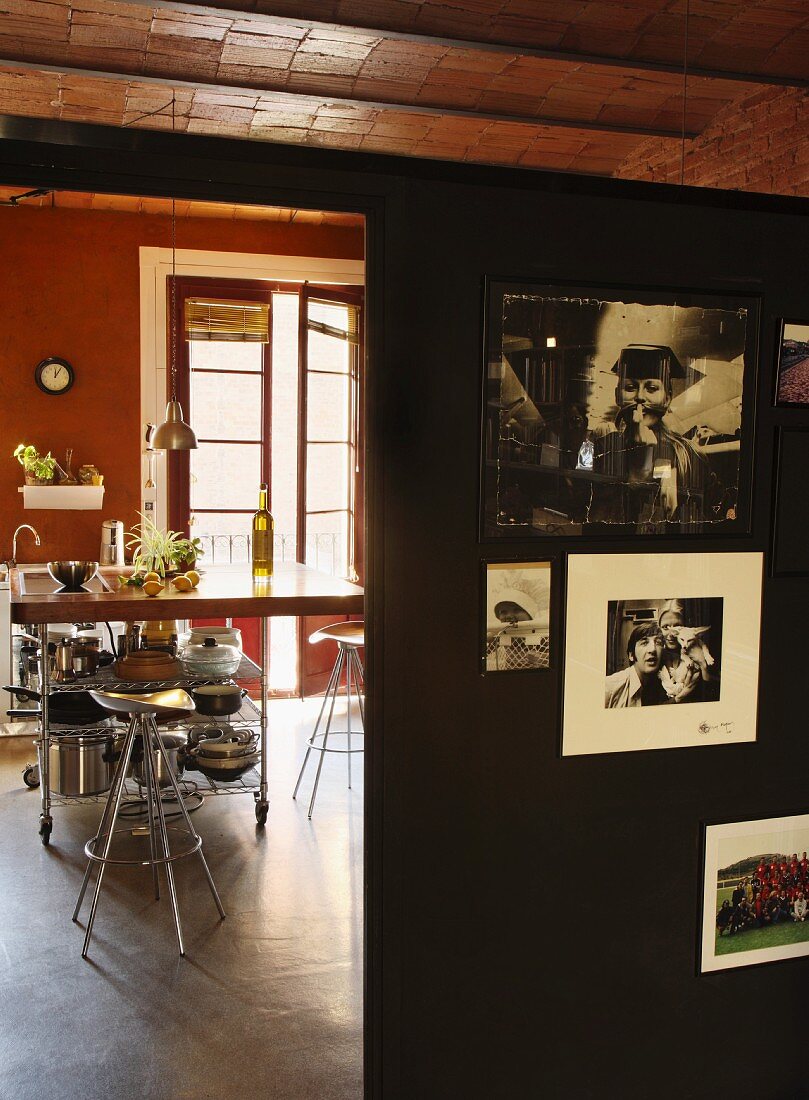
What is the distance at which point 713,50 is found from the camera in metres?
3.90

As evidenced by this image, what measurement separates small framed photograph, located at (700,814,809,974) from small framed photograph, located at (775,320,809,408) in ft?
3.47

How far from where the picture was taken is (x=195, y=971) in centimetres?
340

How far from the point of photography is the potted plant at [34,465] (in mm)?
6387

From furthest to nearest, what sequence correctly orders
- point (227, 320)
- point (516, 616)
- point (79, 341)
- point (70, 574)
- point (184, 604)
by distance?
point (227, 320), point (79, 341), point (70, 574), point (184, 604), point (516, 616)

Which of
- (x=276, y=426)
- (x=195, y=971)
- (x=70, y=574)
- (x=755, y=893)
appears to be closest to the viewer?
(x=755, y=893)

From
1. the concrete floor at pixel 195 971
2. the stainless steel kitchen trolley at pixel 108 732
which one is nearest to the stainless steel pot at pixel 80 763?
the stainless steel kitchen trolley at pixel 108 732

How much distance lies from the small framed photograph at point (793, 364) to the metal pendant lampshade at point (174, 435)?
3.43 m

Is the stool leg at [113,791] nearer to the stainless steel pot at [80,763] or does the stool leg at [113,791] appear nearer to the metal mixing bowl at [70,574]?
Answer: the stainless steel pot at [80,763]

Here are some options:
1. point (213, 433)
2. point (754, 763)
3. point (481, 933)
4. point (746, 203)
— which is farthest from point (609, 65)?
point (213, 433)

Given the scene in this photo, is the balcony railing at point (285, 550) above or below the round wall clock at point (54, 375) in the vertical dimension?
below

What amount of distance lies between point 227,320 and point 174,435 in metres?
1.85

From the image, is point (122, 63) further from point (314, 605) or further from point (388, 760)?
point (388, 760)

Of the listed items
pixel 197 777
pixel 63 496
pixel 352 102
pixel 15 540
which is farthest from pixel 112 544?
pixel 352 102

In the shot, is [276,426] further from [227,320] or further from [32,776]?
[32,776]
